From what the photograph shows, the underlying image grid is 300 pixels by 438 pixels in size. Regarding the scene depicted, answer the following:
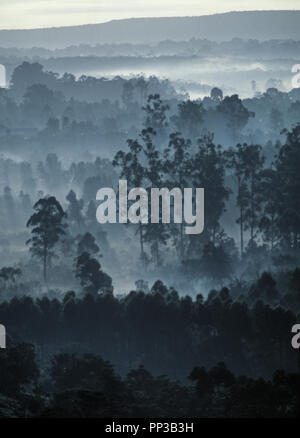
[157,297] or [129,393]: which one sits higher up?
[157,297]

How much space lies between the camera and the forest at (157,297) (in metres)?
27.8

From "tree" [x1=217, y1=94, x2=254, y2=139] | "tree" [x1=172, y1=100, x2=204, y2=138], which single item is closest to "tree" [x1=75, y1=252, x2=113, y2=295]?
"tree" [x1=172, y1=100, x2=204, y2=138]

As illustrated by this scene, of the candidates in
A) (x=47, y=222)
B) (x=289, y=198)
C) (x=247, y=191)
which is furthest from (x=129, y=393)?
(x=247, y=191)

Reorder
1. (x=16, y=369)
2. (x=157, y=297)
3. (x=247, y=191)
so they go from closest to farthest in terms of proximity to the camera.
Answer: (x=16, y=369) < (x=157, y=297) < (x=247, y=191)

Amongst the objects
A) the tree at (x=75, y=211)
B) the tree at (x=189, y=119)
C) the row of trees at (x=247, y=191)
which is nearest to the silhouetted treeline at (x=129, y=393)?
the row of trees at (x=247, y=191)

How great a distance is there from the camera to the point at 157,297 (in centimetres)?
3644

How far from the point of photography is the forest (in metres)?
27.8

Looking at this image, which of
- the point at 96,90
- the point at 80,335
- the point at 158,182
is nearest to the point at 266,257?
the point at 158,182

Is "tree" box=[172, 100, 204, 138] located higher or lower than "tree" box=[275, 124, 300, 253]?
higher

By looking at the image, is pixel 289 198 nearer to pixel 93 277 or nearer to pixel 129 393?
pixel 93 277

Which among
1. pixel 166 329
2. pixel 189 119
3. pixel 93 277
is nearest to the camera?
pixel 166 329

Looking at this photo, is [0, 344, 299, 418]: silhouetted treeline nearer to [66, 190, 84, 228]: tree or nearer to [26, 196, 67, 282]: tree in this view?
[26, 196, 67, 282]: tree

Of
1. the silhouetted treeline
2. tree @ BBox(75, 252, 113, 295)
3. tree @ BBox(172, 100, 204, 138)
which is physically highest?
tree @ BBox(172, 100, 204, 138)

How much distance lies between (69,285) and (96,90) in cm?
10298
